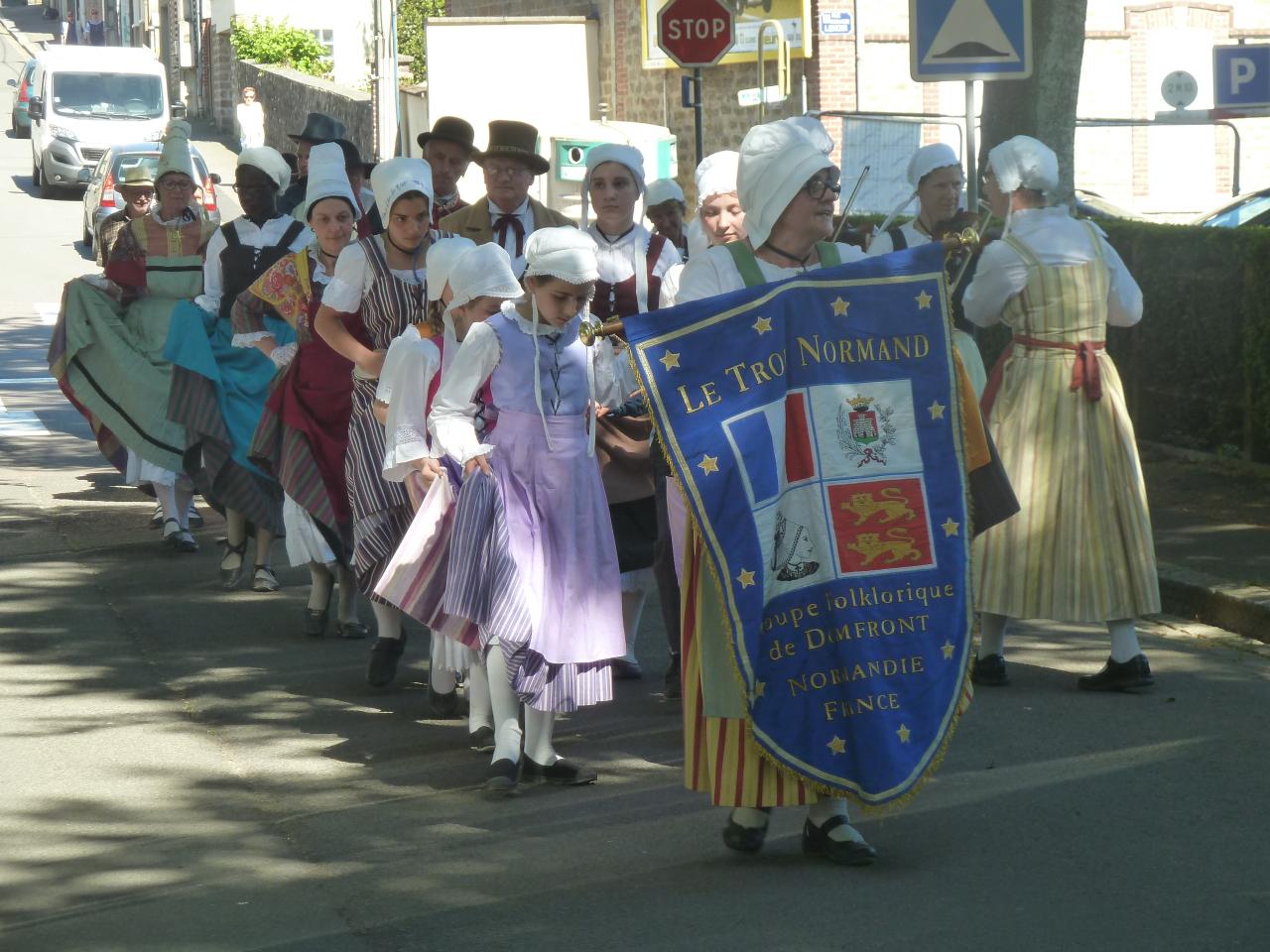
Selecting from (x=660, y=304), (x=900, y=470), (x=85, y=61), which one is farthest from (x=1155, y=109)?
(x=900, y=470)

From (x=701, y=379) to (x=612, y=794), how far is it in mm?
1659

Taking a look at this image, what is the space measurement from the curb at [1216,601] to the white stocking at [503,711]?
12.0 feet

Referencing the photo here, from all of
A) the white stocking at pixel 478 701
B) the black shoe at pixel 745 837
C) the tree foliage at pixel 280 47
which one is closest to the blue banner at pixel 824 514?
the black shoe at pixel 745 837

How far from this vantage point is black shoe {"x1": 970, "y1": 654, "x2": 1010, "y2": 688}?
7906 mm

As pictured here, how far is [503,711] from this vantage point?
21.6 feet

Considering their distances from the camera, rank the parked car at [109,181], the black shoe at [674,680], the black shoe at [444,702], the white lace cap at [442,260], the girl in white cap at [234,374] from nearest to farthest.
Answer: the white lace cap at [442,260] → the black shoe at [444,702] → the black shoe at [674,680] → the girl in white cap at [234,374] → the parked car at [109,181]

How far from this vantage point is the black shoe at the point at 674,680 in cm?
789

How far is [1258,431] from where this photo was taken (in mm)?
11570

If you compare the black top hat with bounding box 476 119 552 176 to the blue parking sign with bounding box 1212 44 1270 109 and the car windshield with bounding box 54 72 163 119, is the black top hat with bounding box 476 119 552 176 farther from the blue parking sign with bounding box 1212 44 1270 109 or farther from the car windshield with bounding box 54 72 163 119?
the car windshield with bounding box 54 72 163 119

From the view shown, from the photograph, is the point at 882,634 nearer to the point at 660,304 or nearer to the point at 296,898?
the point at 296,898

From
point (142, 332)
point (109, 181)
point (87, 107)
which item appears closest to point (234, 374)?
point (142, 332)

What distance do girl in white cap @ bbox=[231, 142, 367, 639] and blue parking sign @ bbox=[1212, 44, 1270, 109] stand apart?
767cm

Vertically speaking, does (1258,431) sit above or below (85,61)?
below

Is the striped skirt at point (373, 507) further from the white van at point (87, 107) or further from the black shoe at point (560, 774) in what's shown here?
the white van at point (87, 107)
